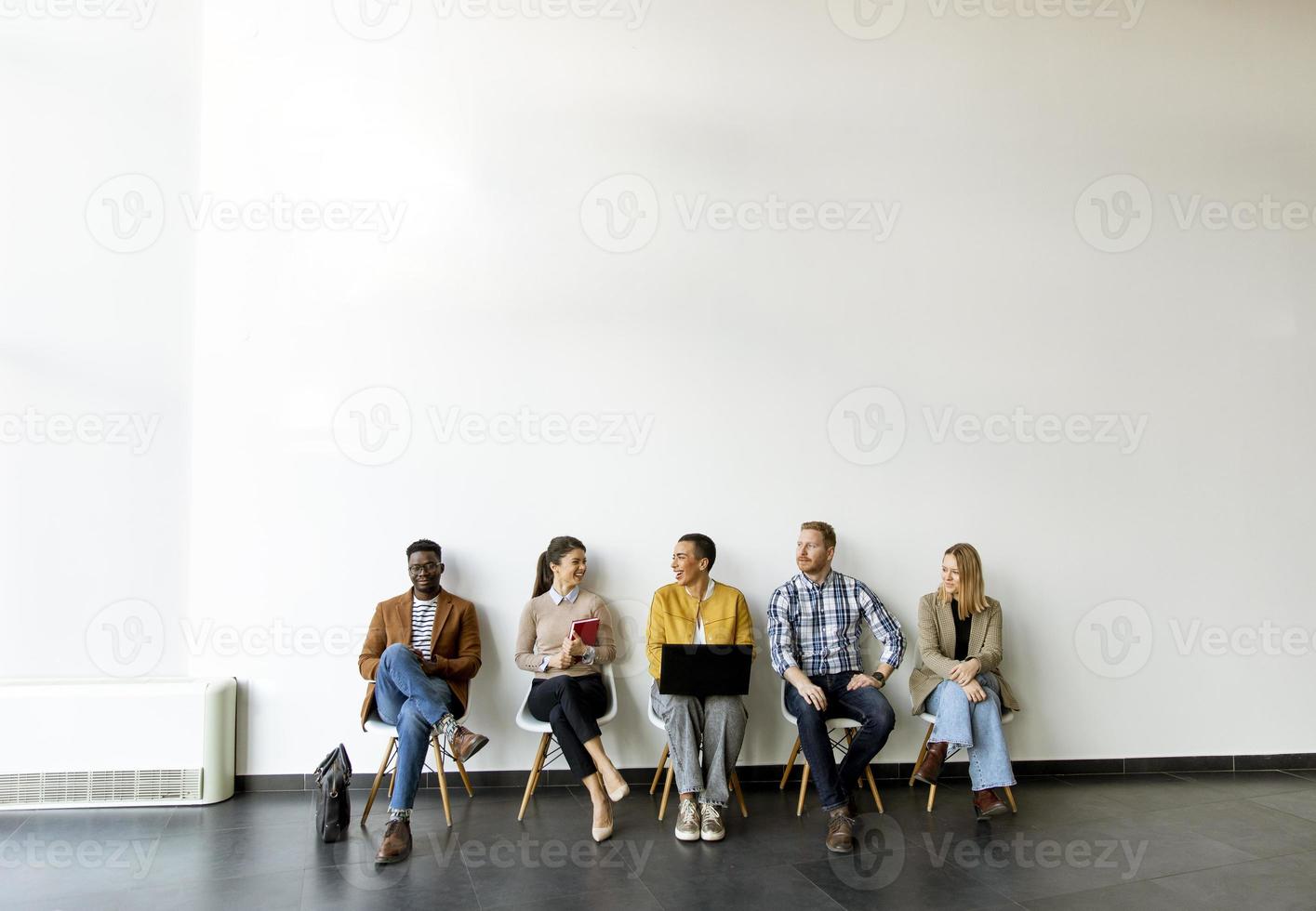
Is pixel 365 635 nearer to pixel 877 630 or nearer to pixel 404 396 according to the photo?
pixel 404 396

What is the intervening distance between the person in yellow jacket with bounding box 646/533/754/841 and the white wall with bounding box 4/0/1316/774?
279 millimetres

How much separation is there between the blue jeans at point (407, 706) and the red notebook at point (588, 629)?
63 cm

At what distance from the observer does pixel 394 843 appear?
3.41 meters

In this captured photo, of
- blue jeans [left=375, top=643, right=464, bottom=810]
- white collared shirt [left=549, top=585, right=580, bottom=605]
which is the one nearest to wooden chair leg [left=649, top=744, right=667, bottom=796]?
white collared shirt [left=549, top=585, right=580, bottom=605]

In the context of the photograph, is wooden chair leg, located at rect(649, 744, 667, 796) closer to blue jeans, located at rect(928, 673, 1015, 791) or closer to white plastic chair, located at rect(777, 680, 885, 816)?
white plastic chair, located at rect(777, 680, 885, 816)

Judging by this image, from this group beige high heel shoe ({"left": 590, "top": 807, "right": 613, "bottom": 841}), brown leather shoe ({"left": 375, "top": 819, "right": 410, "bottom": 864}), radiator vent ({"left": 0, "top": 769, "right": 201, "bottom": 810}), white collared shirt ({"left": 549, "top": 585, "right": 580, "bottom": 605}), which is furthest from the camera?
white collared shirt ({"left": 549, "top": 585, "right": 580, "bottom": 605})

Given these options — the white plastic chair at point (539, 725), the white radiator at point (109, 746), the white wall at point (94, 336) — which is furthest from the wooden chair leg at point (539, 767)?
the white wall at point (94, 336)

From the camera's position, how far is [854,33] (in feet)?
15.7

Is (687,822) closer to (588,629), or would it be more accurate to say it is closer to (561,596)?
(588,629)

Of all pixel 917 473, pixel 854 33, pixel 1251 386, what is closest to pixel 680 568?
pixel 917 473

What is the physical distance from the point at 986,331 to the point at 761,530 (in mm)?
1590

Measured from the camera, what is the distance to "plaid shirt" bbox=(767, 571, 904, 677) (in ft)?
13.8

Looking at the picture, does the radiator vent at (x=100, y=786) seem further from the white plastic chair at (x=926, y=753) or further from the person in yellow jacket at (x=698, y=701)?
the white plastic chair at (x=926, y=753)

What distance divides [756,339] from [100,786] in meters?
3.65
